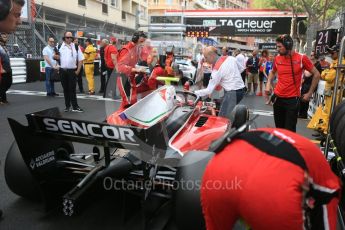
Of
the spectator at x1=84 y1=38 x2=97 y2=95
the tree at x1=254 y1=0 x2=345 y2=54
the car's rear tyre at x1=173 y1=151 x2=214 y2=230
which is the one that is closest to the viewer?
the car's rear tyre at x1=173 y1=151 x2=214 y2=230

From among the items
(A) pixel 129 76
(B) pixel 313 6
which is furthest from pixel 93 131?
(B) pixel 313 6

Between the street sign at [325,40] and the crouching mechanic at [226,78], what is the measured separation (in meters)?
1.95

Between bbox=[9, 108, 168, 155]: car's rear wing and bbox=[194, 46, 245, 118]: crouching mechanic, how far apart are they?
2.67 m

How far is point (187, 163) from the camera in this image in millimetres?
2393

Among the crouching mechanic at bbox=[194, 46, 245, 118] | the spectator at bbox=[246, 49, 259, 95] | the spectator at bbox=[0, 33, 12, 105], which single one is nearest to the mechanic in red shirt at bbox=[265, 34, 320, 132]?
the crouching mechanic at bbox=[194, 46, 245, 118]

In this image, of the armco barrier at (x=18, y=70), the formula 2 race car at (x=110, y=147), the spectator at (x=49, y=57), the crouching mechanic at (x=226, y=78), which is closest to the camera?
the formula 2 race car at (x=110, y=147)

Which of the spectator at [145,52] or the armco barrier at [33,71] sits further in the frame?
the armco barrier at [33,71]

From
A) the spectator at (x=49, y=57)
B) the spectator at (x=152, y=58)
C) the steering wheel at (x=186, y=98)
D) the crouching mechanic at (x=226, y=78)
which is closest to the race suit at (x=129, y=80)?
the spectator at (x=152, y=58)

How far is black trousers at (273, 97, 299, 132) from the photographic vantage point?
4.80 m

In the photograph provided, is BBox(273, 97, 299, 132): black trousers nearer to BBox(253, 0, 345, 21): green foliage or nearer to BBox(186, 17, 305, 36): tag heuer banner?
BBox(253, 0, 345, 21): green foliage

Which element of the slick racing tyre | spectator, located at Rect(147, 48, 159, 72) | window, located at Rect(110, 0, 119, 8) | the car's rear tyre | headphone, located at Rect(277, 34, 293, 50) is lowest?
the car's rear tyre

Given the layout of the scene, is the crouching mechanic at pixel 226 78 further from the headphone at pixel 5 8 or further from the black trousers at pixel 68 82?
the black trousers at pixel 68 82

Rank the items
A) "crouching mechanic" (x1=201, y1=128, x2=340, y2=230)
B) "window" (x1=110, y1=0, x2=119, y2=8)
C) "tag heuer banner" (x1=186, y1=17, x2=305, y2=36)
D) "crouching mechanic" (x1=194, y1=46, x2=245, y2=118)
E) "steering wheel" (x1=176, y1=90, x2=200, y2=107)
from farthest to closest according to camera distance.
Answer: "window" (x1=110, y1=0, x2=119, y2=8) < "tag heuer banner" (x1=186, y1=17, x2=305, y2=36) < "crouching mechanic" (x1=194, y1=46, x2=245, y2=118) < "steering wheel" (x1=176, y1=90, x2=200, y2=107) < "crouching mechanic" (x1=201, y1=128, x2=340, y2=230)

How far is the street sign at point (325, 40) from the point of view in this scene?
6.38m
